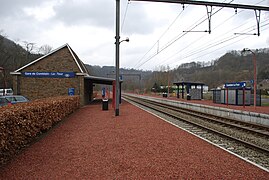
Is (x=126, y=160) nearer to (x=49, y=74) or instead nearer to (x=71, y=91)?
(x=71, y=91)

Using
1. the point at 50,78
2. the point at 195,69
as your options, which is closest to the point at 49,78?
the point at 50,78

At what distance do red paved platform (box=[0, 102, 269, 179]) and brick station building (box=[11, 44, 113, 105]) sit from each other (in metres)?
15.1

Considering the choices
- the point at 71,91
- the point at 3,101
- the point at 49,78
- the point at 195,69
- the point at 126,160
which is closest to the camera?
the point at 126,160

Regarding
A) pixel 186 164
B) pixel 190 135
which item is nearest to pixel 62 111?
pixel 190 135

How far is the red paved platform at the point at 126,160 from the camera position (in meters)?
4.67

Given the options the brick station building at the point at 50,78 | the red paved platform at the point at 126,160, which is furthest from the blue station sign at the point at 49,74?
the red paved platform at the point at 126,160

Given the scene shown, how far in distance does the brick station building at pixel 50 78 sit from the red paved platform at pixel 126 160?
595 inches

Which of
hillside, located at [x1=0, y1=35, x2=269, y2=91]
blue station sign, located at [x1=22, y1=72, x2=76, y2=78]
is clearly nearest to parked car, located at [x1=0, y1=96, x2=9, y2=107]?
blue station sign, located at [x1=22, y1=72, x2=76, y2=78]

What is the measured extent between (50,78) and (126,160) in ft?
64.8

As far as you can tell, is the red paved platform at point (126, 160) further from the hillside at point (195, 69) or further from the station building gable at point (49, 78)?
the hillside at point (195, 69)

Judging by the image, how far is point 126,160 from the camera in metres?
5.56

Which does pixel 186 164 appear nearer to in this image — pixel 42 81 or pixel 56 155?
pixel 56 155

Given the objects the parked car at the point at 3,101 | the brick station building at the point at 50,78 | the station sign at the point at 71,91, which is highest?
the brick station building at the point at 50,78

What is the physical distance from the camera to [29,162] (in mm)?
5449
